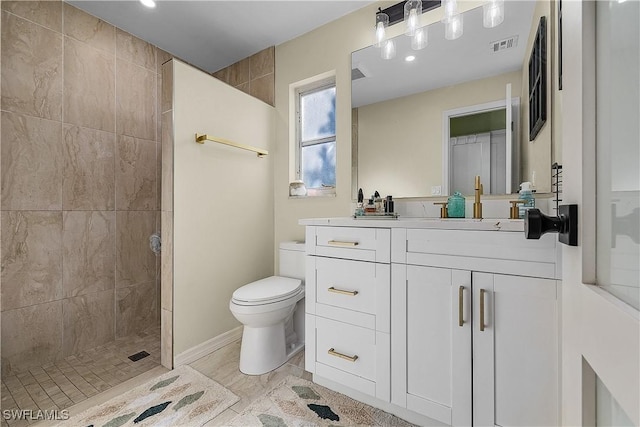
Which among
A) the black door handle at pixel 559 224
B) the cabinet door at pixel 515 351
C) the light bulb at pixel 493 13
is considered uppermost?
the light bulb at pixel 493 13

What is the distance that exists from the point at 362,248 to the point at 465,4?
1.61m

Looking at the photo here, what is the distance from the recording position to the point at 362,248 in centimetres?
142

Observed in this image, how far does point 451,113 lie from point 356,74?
76 centimetres

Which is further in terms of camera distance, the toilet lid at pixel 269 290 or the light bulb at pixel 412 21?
the light bulb at pixel 412 21

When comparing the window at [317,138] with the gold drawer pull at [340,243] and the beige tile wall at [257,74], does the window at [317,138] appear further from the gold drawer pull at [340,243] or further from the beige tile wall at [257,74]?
the gold drawer pull at [340,243]

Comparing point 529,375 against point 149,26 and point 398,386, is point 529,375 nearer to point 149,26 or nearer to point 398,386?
point 398,386

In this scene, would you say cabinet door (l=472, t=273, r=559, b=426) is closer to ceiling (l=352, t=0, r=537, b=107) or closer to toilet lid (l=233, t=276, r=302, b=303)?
toilet lid (l=233, t=276, r=302, b=303)

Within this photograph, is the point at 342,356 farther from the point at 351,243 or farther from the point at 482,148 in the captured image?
the point at 482,148

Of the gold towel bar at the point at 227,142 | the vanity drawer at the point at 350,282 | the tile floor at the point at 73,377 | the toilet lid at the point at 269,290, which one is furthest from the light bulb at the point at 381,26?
the tile floor at the point at 73,377

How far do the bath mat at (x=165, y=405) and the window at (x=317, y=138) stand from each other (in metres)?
1.53

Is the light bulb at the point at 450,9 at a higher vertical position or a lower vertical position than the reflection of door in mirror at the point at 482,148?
higher

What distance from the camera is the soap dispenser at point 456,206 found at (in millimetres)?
1650

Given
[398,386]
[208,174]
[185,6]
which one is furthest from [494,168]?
[185,6]

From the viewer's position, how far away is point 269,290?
184 cm
